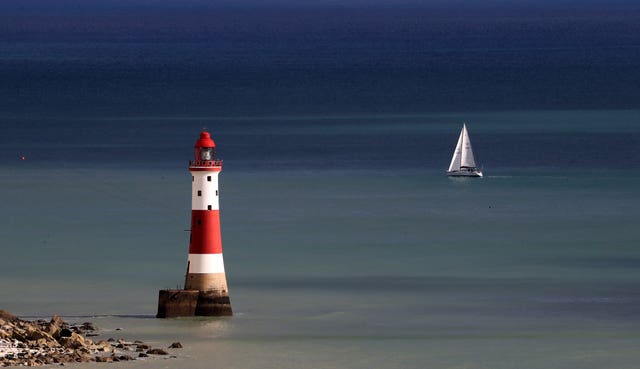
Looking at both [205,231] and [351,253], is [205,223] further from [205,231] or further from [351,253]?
[351,253]

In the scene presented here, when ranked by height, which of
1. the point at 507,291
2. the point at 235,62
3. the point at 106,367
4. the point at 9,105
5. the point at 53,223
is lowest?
the point at 106,367

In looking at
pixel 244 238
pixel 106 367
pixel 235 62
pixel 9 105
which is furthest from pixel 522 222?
pixel 235 62

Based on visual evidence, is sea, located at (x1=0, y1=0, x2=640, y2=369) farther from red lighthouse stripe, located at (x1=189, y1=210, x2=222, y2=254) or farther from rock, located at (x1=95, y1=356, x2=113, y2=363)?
red lighthouse stripe, located at (x1=189, y1=210, x2=222, y2=254)

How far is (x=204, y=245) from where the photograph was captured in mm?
31797

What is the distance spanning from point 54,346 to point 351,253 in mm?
13911

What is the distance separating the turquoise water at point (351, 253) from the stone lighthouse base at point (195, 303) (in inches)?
5.5

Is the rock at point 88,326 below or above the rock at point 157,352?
above

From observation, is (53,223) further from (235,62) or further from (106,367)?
(235,62)

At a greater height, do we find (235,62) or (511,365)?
(235,62)

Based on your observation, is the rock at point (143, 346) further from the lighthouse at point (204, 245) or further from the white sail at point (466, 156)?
the white sail at point (466, 156)

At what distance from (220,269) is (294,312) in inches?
108

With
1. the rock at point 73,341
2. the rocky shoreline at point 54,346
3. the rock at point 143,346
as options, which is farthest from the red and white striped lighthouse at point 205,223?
the rock at point 73,341

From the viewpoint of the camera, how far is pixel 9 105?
104m

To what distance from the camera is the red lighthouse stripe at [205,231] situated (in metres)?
31.8
